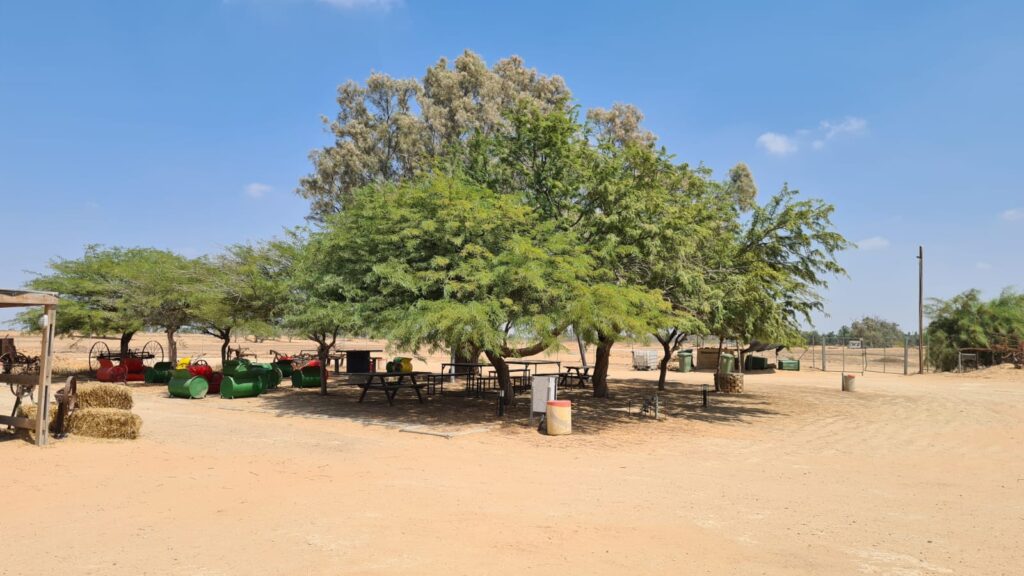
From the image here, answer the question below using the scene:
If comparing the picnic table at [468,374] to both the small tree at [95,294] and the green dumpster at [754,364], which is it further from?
the green dumpster at [754,364]

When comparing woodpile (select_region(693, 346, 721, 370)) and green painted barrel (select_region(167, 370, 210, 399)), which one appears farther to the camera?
woodpile (select_region(693, 346, 721, 370))

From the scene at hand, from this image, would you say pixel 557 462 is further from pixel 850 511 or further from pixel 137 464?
pixel 137 464

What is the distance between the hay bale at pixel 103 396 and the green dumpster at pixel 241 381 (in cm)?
699

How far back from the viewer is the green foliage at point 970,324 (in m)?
39.7

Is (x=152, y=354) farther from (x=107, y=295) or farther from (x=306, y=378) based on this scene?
(x=306, y=378)

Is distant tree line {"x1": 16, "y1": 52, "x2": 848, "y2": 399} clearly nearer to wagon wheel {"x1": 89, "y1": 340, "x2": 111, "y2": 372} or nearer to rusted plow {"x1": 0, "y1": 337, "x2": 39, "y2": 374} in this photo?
rusted plow {"x1": 0, "y1": 337, "x2": 39, "y2": 374}

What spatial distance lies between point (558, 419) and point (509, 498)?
5727 millimetres

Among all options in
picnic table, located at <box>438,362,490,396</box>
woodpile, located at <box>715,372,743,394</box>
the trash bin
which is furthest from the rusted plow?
the trash bin

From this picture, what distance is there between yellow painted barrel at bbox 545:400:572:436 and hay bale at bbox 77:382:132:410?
886cm

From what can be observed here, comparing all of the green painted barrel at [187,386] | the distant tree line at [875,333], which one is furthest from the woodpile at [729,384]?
the distant tree line at [875,333]

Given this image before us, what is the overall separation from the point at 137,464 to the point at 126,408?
13.2 feet

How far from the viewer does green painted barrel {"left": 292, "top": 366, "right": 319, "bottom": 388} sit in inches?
949

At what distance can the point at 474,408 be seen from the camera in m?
18.5

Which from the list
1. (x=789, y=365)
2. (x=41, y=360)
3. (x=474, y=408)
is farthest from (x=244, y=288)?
(x=789, y=365)
